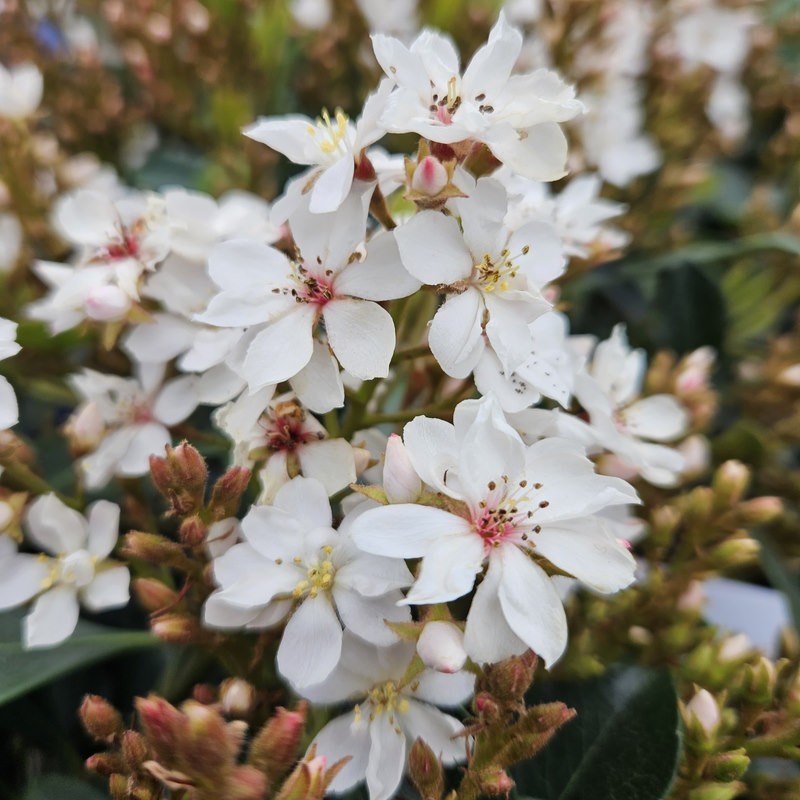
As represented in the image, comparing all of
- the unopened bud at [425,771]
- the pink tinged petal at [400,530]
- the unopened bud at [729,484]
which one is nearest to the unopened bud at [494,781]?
the unopened bud at [425,771]

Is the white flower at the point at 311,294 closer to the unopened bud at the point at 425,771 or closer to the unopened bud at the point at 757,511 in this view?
the unopened bud at the point at 425,771

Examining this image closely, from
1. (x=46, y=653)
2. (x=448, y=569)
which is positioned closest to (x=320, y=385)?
(x=448, y=569)

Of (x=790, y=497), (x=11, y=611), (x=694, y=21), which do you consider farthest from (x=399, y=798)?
(x=694, y=21)

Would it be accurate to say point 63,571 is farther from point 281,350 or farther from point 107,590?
point 281,350

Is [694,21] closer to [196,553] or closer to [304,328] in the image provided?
[304,328]

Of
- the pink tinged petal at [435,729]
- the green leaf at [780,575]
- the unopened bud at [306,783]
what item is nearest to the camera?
the unopened bud at [306,783]

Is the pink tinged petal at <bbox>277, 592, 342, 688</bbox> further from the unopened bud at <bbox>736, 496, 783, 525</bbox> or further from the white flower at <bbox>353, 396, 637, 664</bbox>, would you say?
the unopened bud at <bbox>736, 496, 783, 525</bbox>

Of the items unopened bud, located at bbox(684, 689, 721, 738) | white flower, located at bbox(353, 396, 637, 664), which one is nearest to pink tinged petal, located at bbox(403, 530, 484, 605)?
white flower, located at bbox(353, 396, 637, 664)
